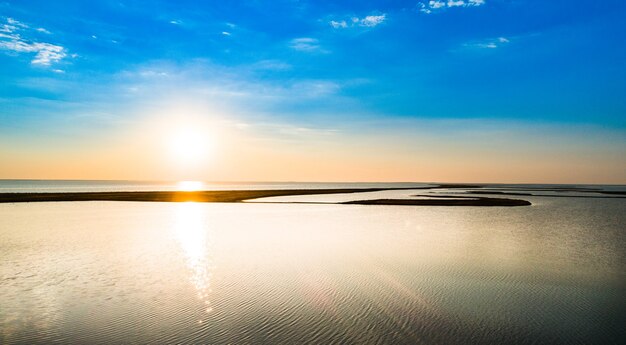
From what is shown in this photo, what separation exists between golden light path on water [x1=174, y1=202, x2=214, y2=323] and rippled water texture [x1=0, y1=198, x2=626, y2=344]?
12 centimetres

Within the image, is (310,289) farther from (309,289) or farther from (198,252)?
(198,252)

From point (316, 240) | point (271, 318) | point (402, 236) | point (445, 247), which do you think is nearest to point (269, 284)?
point (271, 318)

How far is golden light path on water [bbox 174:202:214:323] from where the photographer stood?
567 inches

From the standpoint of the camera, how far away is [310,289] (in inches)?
563

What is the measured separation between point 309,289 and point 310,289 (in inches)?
1.4

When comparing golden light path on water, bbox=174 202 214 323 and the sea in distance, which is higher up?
the sea in distance

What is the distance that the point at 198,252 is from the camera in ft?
71.7

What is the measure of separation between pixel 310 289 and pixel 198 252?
9.70 m

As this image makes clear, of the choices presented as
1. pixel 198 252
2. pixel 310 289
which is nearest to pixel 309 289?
pixel 310 289

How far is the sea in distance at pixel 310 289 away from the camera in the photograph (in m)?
10.1

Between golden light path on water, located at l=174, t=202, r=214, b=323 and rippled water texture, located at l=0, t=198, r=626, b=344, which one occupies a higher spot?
rippled water texture, located at l=0, t=198, r=626, b=344

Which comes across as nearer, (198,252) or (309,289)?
(309,289)

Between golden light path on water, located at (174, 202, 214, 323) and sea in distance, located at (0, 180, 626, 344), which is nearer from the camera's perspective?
sea in distance, located at (0, 180, 626, 344)

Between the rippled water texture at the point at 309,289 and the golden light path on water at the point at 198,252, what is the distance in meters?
0.12
